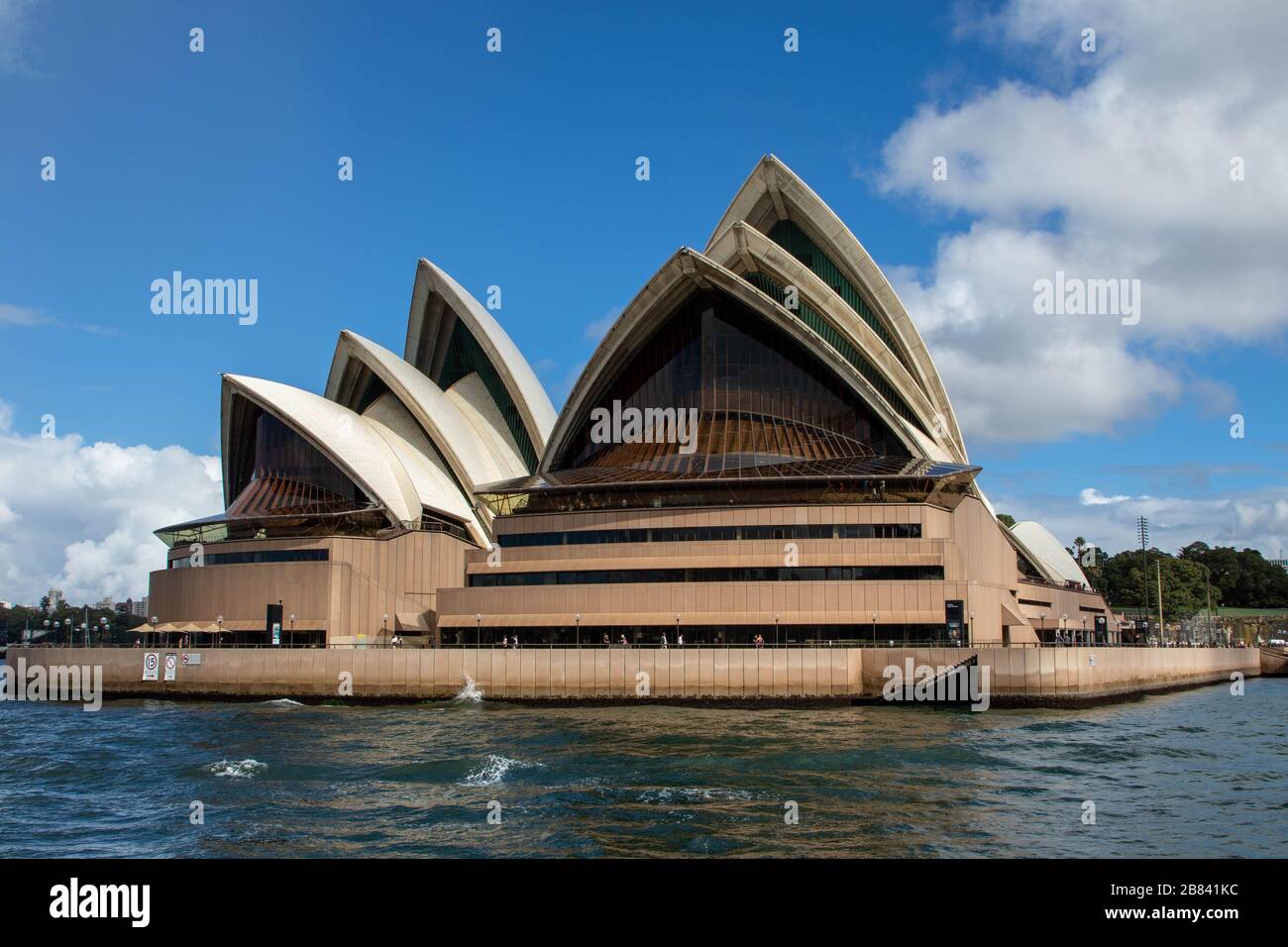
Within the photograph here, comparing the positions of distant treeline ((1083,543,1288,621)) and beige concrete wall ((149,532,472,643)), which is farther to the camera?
distant treeline ((1083,543,1288,621))

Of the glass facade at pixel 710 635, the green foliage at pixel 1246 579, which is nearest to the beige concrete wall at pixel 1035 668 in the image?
the glass facade at pixel 710 635

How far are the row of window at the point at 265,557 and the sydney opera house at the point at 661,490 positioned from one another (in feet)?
0.50

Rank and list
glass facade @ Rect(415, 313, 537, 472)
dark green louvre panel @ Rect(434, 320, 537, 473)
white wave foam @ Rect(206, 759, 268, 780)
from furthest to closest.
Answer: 1. glass facade @ Rect(415, 313, 537, 472)
2. dark green louvre panel @ Rect(434, 320, 537, 473)
3. white wave foam @ Rect(206, 759, 268, 780)

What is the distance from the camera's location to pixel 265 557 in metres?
61.5

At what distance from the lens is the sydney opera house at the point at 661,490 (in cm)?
5275

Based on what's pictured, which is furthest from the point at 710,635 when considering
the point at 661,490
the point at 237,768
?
the point at 237,768

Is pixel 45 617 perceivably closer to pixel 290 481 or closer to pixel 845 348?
pixel 290 481

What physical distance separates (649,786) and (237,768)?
37.9 feet

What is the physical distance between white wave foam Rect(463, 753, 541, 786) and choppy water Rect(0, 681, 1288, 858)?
0.12 metres

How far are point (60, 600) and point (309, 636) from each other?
161531 mm

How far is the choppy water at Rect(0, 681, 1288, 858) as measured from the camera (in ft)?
65.0

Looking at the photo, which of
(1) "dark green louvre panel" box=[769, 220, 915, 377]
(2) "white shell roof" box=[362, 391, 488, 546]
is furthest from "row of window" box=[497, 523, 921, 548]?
(1) "dark green louvre panel" box=[769, 220, 915, 377]

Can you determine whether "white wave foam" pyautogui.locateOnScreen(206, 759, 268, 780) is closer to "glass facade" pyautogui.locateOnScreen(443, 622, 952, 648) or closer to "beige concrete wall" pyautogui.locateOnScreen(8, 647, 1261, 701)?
"beige concrete wall" pyautogui.locateOnScreen(8, 647, 1261, 701)
